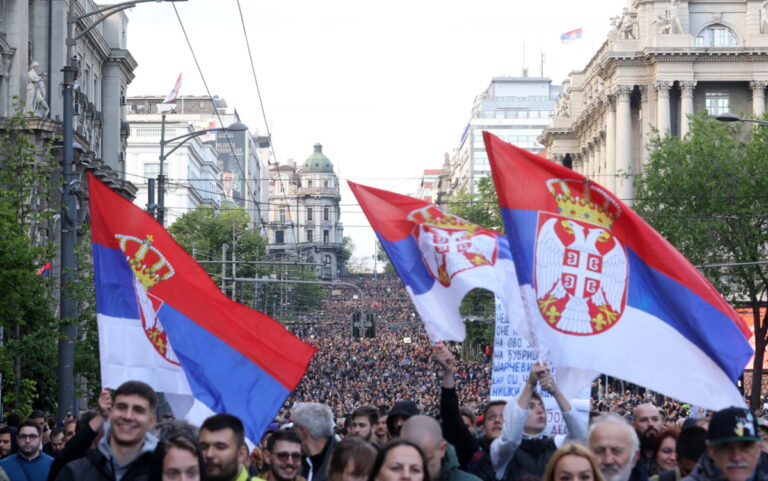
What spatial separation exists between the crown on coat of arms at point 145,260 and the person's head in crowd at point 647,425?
370cm

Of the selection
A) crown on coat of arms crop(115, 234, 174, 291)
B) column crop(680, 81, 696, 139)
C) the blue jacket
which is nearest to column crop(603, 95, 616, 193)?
column crop(680, 81, 696, 139)

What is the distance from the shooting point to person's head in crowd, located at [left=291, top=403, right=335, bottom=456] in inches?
440

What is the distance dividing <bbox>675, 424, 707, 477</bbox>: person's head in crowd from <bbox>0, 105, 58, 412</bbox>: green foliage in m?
18.2

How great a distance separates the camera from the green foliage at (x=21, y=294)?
2773 cm

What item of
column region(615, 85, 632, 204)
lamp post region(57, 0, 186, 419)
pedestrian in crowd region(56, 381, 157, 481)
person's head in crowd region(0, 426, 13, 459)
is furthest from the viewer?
column region(615, 85, 632, 204)

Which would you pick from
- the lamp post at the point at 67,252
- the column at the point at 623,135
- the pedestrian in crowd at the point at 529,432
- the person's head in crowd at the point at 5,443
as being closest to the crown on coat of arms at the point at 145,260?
the pedestrian in crowd at the point at 529,432

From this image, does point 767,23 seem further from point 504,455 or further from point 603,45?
point 504,455

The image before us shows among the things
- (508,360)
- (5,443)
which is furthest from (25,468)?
(508,360)

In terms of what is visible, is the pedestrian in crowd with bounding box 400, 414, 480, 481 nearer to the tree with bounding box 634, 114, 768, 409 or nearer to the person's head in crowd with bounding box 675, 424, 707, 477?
the person's head in crowd with bounding box 675, 424, 707, 477

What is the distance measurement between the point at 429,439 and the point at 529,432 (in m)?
1.55

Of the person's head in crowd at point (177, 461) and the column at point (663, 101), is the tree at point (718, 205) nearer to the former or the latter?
the column at point (663, 101)

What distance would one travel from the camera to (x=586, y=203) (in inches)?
448

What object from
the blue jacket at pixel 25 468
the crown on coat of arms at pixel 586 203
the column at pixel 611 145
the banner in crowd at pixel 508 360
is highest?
the column at pixel 611 145

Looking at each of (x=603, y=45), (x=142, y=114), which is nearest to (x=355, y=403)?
(x=603, y=45)
